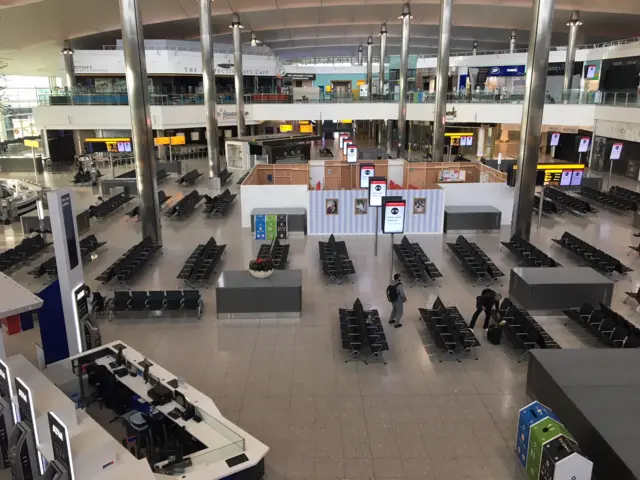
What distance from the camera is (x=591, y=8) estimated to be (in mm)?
33375

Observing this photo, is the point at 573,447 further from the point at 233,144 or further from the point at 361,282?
the point at 233,144

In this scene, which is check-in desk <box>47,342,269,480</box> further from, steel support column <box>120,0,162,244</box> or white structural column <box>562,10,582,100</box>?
white structural column <box>562,10,582,100</box>

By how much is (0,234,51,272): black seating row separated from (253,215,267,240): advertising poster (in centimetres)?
668

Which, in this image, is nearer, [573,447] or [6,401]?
[573,447]

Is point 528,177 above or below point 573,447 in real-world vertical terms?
above

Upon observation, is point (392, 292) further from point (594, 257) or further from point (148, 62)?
point (148, 62)

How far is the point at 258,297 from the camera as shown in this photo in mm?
11758

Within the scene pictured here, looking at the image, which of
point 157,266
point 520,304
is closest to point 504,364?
point 520,304

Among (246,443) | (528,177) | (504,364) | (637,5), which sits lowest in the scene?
(504,364)

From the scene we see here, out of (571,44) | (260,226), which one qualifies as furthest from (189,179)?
(571,44)

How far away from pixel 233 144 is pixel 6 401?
2823cm

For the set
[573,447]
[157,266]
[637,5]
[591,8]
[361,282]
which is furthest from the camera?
[591,8]

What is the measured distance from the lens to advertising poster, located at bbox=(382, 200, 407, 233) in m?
13.4

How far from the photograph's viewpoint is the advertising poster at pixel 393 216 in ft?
44.1
